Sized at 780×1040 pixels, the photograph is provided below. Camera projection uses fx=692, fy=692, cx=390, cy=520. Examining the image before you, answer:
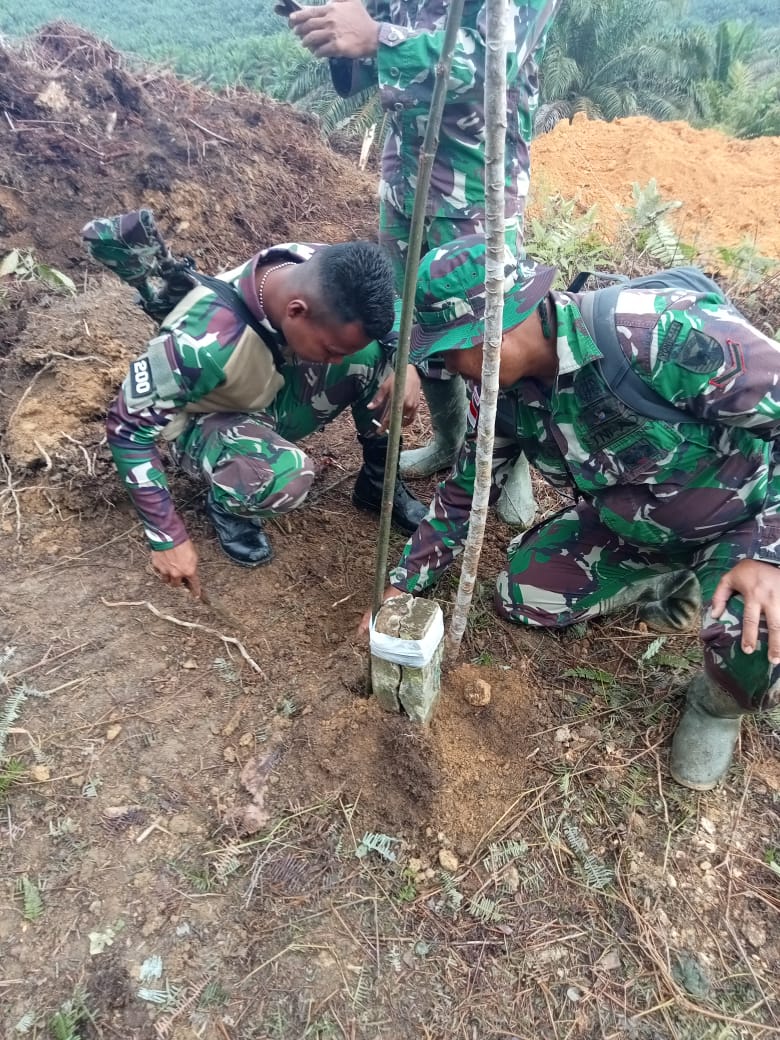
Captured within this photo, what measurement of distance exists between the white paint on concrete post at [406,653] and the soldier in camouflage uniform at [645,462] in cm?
55

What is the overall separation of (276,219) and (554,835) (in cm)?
470

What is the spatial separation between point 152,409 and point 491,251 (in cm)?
131

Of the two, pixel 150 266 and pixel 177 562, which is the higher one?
pixel 150 266

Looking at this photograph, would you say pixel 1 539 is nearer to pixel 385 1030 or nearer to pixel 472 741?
pixel 472 741

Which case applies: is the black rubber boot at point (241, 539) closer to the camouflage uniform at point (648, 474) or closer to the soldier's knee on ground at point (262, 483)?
the soldier's knee on ground at point (262, 483)

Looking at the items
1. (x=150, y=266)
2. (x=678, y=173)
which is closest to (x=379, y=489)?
(x=150, y=266)

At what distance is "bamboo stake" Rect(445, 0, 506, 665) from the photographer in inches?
40.2

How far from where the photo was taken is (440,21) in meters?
2.36

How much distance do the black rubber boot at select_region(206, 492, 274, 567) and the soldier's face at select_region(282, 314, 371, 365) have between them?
76cm

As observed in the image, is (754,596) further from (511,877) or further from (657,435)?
(511,877)

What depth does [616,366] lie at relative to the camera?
1.77m

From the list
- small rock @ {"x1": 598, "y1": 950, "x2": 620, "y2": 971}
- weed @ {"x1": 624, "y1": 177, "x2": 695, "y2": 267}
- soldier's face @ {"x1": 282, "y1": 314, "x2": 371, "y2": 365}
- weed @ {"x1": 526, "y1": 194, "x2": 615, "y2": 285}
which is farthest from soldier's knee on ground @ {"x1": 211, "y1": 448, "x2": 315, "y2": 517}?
weed @ {"x1": 624, "y1": 177, "x2": 695, "y2": 267}

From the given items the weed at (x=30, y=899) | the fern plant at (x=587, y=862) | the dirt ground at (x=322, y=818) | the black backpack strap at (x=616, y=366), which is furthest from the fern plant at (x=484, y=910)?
the black backpack strap at (x=616, y=366)

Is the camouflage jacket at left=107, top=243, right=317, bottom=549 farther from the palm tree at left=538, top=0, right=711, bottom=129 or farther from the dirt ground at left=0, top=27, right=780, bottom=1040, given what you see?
the palm tree at left=538, top=0, right=711, bottom=129
